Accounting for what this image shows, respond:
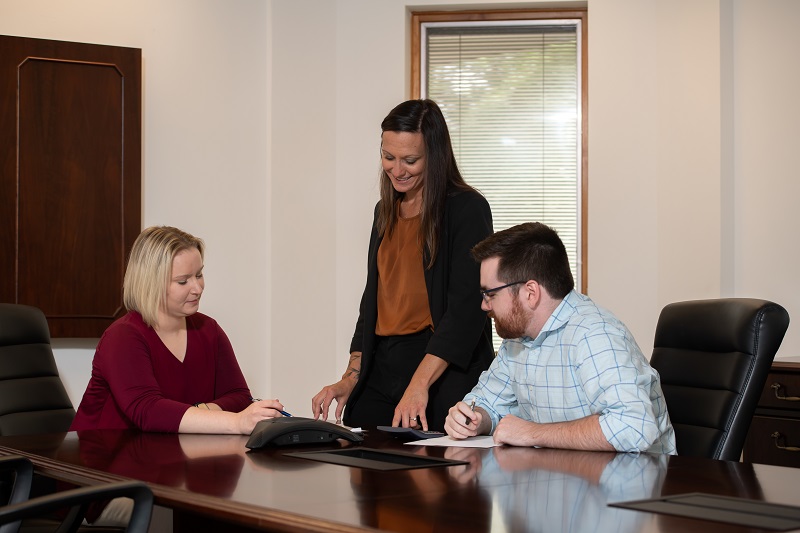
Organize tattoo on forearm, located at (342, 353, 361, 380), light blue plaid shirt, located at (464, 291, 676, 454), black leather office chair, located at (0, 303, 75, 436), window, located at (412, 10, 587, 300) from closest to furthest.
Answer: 1. light blue plaid shirt, located at (464, 291, 676, 454)
2. tattoo on forearm, located at (342, 353, 361, 380)
3. black leather office chair, located at (0, 303, 75, 436)
4. window, located at (412, 10, 587, 300)

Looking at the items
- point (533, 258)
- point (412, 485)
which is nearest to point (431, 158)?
point (533, 258)

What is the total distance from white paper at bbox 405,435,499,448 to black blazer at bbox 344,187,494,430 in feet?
1.19

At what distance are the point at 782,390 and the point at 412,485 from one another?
262 cm

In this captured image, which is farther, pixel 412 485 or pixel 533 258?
pixel 533 258

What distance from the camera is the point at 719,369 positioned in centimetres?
247

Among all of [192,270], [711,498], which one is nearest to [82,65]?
[192,270]

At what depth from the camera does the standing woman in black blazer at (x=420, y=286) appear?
2771mm

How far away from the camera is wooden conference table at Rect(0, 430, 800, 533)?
1315 millimetres

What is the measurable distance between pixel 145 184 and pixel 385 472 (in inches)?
124

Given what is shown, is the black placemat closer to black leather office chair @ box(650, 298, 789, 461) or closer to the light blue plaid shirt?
the light blue plaid shirt

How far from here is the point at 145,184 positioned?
4.57 metres

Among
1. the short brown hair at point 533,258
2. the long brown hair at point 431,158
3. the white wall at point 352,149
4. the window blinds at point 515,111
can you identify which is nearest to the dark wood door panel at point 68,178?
the white wall at point 352,149

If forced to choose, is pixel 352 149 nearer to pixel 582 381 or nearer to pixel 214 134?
pixel 214 134

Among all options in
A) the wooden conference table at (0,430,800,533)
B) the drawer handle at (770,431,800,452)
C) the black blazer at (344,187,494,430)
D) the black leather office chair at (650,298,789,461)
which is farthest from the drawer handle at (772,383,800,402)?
the wooden conference table at (0,430,800,533)
